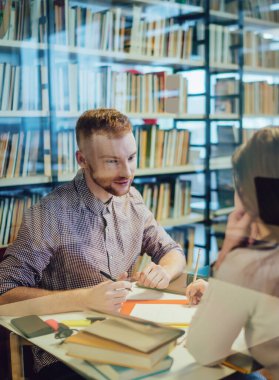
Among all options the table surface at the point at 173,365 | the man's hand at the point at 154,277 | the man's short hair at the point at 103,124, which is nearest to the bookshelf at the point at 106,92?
the man's short hair at the point at 103,124

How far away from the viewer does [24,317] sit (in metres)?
1.39

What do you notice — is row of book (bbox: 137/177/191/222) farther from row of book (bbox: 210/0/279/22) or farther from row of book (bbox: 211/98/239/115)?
row of book (bbox: 210/0/279/22)

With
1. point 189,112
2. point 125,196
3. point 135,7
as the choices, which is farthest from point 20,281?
point 135,7

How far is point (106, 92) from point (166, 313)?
83 centimetres

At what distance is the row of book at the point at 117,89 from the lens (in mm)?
1797

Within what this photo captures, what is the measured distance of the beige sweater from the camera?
979 mm

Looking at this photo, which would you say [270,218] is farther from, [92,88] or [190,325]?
[92,88]

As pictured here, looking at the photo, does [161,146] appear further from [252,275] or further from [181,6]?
[252,275]

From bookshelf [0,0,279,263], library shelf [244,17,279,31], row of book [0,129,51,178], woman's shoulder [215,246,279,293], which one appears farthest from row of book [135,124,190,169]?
woman's shoulder [215,246,279,293]

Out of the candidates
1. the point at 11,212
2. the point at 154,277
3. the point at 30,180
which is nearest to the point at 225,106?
the point at 154,277

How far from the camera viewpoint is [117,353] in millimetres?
1062

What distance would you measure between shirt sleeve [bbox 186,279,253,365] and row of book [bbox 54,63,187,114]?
913mm

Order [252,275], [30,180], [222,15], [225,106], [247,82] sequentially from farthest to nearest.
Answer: [222,15] → [30,180] → [225,106] → [247,82] → [252,275]

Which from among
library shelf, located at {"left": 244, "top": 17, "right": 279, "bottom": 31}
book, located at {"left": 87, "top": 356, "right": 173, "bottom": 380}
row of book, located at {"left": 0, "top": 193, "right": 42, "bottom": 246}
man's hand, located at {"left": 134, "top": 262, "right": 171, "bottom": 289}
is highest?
library shelf, located at {"left": 244, "top": 17, "right": 279, "bottom": 31}
